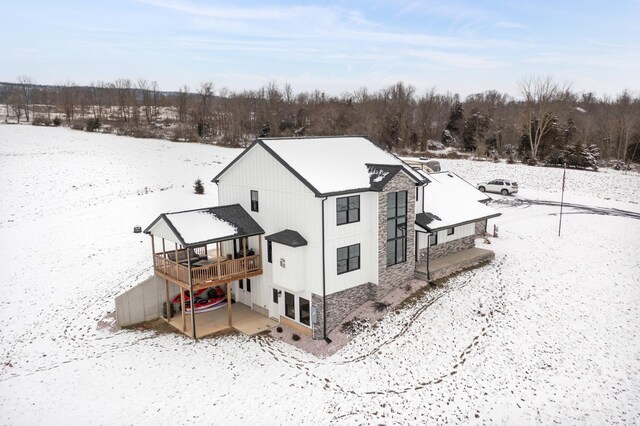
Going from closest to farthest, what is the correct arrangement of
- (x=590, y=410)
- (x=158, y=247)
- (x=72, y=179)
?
(x=590, y=410)
(x=158, y=247)
(x=72, y=179)

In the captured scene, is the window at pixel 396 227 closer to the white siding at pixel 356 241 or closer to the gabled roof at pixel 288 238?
the white siding at pixel 356 241


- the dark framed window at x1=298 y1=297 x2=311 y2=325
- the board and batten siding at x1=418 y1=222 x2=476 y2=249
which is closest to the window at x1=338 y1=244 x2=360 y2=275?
the dark framed window at x1=298 y1=297 x2=311 y2=325

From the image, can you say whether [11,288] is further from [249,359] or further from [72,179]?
[72,179]

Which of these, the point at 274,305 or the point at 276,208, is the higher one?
the point at 276,208

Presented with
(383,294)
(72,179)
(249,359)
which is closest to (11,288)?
(249,359)

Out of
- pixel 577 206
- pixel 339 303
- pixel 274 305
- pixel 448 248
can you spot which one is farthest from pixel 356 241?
pixel 577 206

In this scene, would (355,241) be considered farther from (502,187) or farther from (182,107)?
(182,107)

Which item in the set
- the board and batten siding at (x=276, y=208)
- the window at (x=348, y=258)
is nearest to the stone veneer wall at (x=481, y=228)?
the window at (x=348, y=258)
